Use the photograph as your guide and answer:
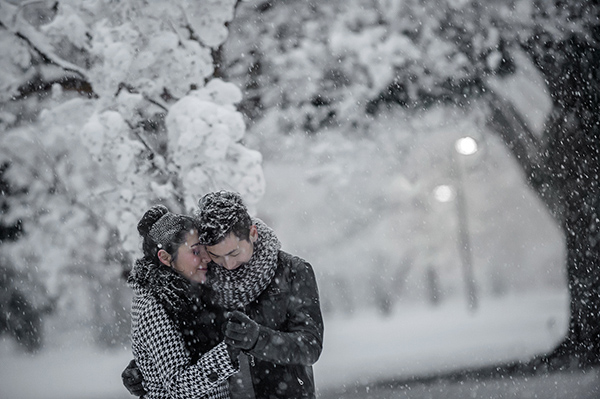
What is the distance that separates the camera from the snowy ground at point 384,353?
9391 mm

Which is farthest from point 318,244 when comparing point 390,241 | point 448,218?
point 448,218

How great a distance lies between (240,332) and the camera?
1.97 metres

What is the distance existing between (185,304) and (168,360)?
9.2 inches

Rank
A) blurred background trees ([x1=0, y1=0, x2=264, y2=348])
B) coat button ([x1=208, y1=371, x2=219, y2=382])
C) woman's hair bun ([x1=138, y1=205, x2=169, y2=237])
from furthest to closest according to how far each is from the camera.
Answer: blurred background trees ([x1=0, y1=0, x2=264, y2=348])
woman's hair bun ([x1=138, y1=205, x2=169, y2=237])
coat button ([x1=208, y1=371, x2=219, y2=382])

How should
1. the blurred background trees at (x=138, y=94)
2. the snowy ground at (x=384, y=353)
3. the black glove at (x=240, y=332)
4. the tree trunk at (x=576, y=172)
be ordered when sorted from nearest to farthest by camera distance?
the black glove at (x=240, y=332) → the blurred background trees at (x=138, y=94) → the tree trunk at (x=576, y=172) → the snowy ground at (x=384, y=353)

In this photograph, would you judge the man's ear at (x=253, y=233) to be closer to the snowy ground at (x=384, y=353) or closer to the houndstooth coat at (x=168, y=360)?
the houndstooth coat at (x=168, y=360)

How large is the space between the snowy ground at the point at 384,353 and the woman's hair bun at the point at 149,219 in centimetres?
563

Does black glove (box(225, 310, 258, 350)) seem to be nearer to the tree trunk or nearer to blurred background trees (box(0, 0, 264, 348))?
blurred background trees (box(0, 0, 264, 348))

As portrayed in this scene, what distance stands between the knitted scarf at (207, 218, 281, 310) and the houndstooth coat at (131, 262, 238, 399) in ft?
0.70

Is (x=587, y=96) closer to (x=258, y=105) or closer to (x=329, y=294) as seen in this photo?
(x=258, y=105)

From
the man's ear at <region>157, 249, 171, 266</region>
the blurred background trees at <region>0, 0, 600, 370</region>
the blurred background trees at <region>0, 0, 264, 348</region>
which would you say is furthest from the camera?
the blurred background trees at <region>0, 0, 600, 370</region>

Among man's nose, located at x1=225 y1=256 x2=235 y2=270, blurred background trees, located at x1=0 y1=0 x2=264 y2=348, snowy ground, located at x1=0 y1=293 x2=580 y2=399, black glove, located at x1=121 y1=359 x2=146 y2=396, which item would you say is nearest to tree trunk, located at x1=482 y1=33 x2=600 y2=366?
snowy ground, located at x1=0 y1=293 x2=580 y2=399

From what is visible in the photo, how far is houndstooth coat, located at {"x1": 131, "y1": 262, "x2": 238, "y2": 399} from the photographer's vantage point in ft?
7.00

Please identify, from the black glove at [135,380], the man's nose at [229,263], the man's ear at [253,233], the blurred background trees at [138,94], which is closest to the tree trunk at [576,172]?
the blurred background trees at [138,94]
